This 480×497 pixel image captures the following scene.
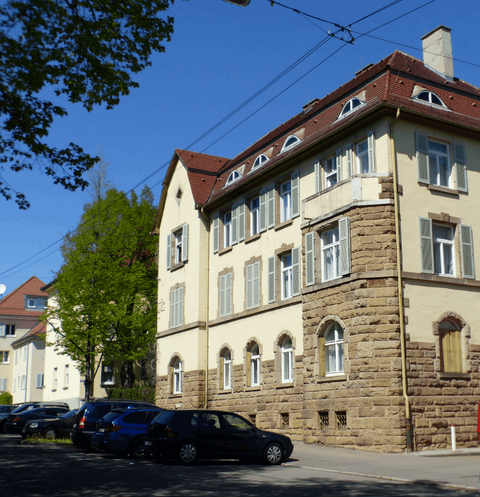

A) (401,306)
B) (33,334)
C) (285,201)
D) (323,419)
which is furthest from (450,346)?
(33,334)

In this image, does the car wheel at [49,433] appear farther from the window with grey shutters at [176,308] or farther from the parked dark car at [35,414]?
the window with grey shutters at [176,308]

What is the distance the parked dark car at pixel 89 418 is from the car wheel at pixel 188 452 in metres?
5.58

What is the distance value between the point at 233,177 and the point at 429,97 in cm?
1078

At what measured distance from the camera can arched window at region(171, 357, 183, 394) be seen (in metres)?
32.7

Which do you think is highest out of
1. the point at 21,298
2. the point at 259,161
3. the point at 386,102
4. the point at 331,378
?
the point at 259,161

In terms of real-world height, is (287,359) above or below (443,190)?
below

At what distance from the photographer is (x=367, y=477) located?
14.2 meters

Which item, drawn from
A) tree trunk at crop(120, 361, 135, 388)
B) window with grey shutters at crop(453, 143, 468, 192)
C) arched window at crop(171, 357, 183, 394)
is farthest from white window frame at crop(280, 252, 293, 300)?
tree trunk at crop(120, 361, 135, 388)

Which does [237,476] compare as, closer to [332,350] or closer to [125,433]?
[125,433]

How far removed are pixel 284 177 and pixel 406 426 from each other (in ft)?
36.3

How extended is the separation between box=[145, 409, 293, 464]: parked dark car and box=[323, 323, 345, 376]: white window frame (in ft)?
16.8

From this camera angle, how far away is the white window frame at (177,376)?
3266 centimetres

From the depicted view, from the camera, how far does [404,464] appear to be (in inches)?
652

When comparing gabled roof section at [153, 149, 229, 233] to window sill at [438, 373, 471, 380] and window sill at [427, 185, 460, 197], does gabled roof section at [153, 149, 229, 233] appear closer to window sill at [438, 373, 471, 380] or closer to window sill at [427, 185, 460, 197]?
window sill at [427, 185, 460, 197]
